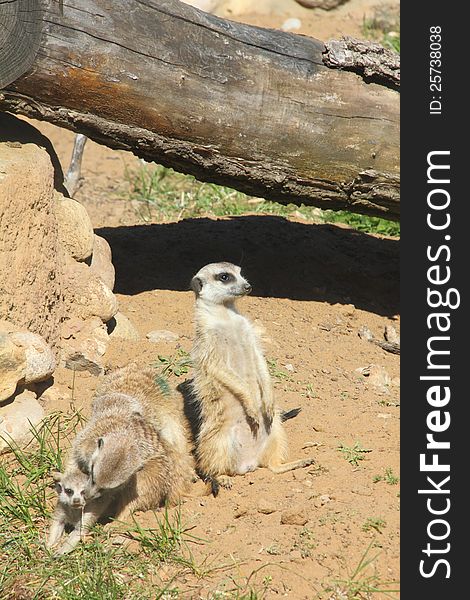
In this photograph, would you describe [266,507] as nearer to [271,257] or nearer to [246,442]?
[246,442]

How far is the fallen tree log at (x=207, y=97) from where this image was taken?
16.4 ft

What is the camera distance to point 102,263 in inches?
224

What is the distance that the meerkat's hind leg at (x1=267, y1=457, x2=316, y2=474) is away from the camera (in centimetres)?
452

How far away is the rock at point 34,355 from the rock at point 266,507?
132cm

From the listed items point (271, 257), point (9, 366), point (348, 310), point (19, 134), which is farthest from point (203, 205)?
point (9, 366)

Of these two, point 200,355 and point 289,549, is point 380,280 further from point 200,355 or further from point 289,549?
point 289,549

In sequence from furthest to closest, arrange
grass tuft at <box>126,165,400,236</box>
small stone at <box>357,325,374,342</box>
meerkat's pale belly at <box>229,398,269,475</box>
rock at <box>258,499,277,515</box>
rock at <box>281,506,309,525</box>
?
1. grass tuft at <box>126,165,400,236</box>
2. small stone at <box>357,325,374,342</box>
3. meerkat's pale belly at <box>229,398,269,475</box>
4. rock at <box>258,499,277,515</box>
5. rock at <box>281,506,309,525</box>

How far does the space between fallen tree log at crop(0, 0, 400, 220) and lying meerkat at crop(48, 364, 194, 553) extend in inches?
53.8

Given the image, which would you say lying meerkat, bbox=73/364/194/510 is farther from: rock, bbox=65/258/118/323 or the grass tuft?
the grass tuft

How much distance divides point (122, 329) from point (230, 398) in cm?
106

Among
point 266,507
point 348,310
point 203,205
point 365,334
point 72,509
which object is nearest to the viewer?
point 72,509

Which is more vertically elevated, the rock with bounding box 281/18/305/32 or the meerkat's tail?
the rock with bounding box 281/18/305/32

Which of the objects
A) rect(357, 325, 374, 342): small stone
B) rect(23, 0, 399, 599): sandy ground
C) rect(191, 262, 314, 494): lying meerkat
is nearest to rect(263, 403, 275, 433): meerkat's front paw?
rect(191, 262, 314, 494): lying meerkat

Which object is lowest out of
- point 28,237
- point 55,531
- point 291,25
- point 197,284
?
point 55,531
